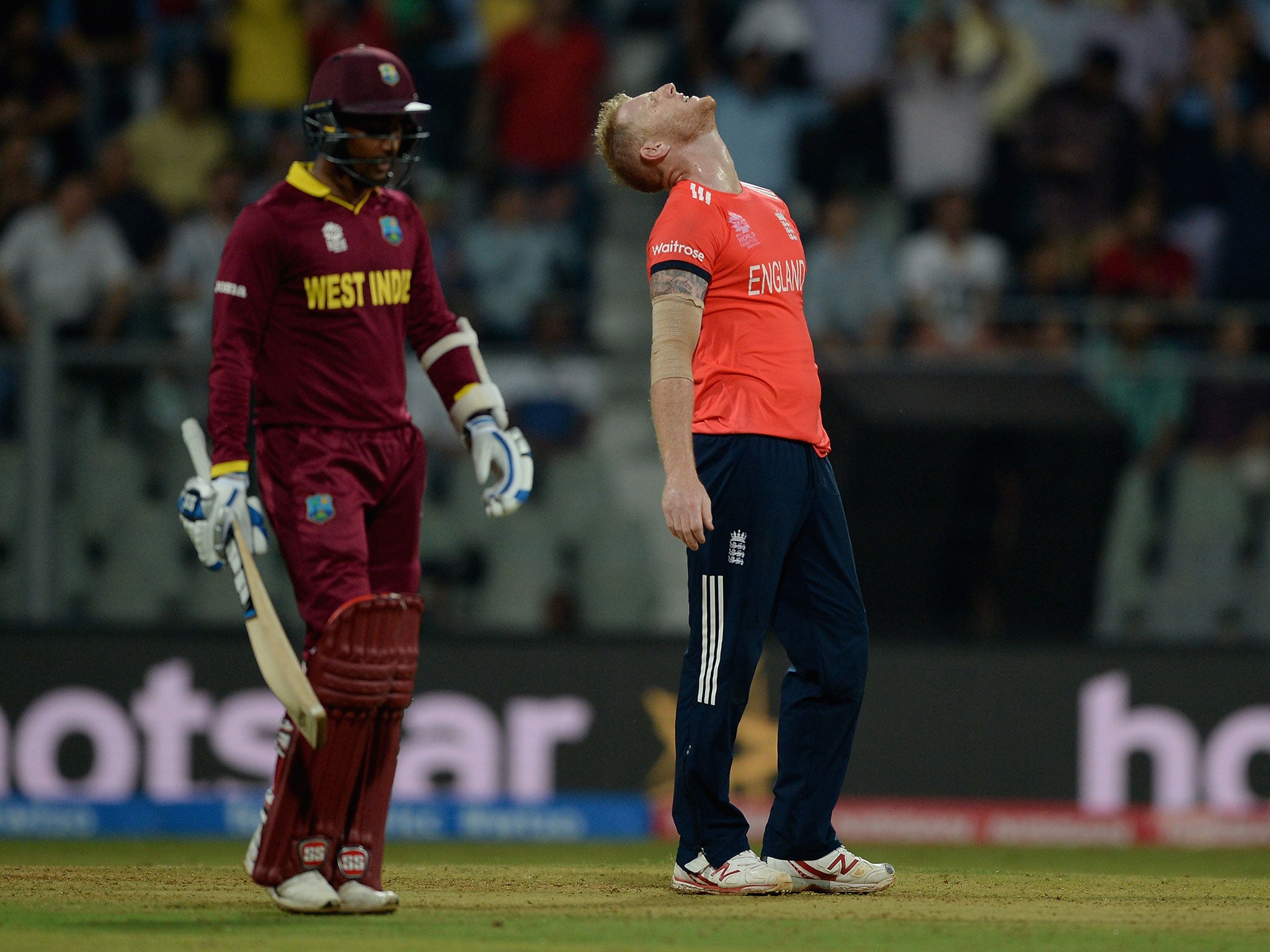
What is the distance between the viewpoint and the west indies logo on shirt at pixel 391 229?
511cm

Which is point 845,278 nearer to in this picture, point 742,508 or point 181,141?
point 181,141

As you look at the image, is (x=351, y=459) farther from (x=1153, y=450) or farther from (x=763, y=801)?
(x=1153, y=450)

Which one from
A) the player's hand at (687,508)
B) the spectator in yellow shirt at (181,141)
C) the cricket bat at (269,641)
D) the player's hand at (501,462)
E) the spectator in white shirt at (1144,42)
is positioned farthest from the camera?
the spectator in white shirt at (1144,42)

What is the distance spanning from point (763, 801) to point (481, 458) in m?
4.35

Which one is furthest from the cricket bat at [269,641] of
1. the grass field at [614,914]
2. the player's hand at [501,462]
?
the player's hand at [501,462]

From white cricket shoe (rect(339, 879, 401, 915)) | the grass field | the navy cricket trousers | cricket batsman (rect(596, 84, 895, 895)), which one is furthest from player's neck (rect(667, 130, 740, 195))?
white cricket shoe (rect(339, 879, 401, 915))

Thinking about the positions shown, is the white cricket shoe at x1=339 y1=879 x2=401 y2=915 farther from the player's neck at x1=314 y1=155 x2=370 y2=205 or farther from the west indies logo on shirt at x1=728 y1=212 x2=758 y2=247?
the west indies logo on shirt at x1=728 y1=212 x2=758 y2=247

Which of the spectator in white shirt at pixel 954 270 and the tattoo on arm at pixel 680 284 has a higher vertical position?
the spectator in white shirt at pixel 954 270

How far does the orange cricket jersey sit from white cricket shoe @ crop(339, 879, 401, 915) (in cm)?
150

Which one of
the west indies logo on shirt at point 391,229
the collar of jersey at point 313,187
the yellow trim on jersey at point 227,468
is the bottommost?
the yellow trim on jersey at point 227,468

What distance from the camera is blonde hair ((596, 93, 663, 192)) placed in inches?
212

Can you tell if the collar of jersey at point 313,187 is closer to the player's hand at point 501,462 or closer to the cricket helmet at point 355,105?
the cricket helmet at point 355,105

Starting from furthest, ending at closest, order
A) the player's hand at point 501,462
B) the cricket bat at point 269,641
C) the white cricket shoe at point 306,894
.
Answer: the player's hand at point 501,462, the white cricket shoe at point 306,894, the cricket bat at point 269,641

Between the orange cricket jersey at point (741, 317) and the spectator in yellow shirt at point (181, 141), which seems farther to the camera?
the spectator in yellow shirt at point (181, 141)
